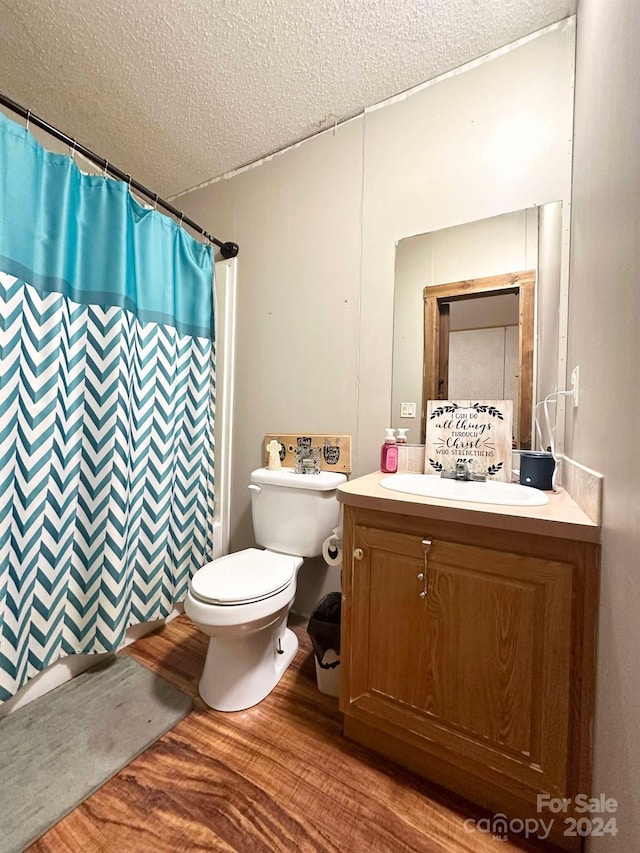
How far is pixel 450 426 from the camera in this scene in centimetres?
132

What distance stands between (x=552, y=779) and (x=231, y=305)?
2110 millimetres

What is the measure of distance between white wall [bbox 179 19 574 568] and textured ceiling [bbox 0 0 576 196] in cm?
10

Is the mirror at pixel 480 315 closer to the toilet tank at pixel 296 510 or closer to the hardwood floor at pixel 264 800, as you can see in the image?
the toilet tank at pixel 296 510

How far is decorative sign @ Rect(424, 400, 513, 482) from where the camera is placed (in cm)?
122

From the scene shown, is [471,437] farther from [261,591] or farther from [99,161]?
[99,161]

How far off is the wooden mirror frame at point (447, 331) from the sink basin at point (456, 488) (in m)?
0.21

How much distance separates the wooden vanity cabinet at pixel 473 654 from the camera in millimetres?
735

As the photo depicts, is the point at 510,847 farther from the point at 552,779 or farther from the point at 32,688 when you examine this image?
the point at 32,688

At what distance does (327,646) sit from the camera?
1.20m

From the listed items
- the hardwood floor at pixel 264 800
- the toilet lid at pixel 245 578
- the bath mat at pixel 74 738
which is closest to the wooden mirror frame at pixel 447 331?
the toilet lid at pixel 245 578

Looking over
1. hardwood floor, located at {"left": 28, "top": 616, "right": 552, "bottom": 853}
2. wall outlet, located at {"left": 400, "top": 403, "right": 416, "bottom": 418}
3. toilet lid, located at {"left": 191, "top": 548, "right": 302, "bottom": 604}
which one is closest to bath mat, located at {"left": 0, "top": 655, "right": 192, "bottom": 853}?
hardwood floor, located at {"left": 28, "top": 616, "right": 552, "bottom": 853}

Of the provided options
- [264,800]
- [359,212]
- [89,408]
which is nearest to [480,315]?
[359,212]

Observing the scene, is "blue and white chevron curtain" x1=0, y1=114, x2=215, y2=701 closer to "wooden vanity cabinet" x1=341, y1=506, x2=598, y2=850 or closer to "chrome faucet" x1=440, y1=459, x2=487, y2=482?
"wooden vanity cabinet" x1=341, y1=506, x2=598, y2=850

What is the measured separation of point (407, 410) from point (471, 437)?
10.8 inches
